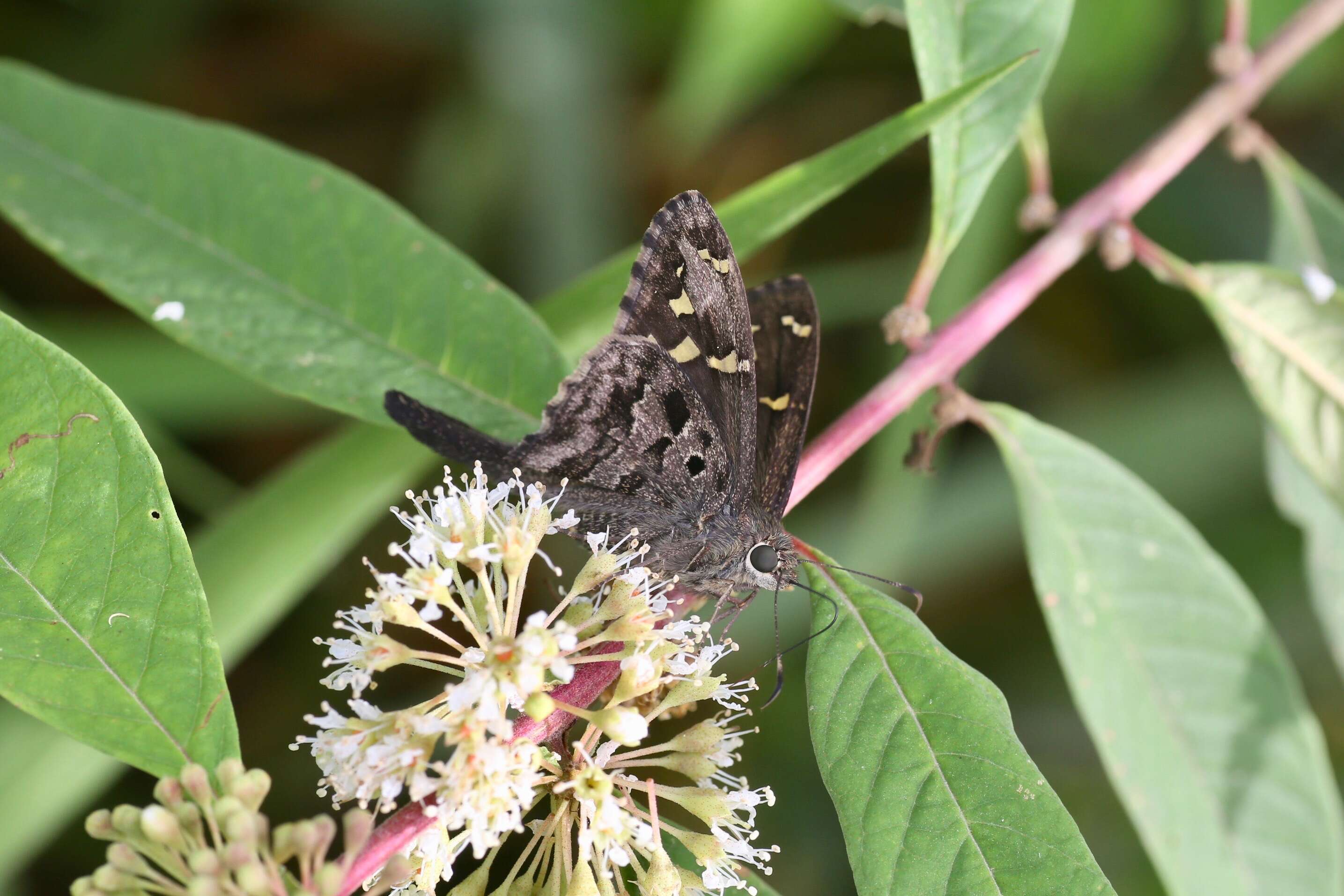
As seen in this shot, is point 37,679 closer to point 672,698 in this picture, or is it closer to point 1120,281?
point 672,698

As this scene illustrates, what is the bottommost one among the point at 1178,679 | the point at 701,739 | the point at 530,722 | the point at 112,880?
the point at 112,880

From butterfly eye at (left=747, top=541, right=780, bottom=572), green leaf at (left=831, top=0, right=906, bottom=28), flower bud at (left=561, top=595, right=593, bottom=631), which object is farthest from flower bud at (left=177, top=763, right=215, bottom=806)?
green leaf at (left=831, top=0, right=906, bottom=28)

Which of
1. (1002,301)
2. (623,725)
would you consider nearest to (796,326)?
(1002,301)

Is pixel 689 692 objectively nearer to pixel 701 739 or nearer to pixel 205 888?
pixel 701 739

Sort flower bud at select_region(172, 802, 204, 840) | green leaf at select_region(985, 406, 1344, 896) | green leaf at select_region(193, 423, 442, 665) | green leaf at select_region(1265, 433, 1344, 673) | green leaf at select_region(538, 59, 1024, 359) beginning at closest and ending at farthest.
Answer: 1. flower bud at select_region(172, 802, 204, 840)
2. green leaf at select_region(538, 59, 1024, 359)
3. green leaf at select_region(985, 406, 1344, 896)
4. green leaf at select_region(193, 423, 442, 665)
5. green leaf at select_region(1265, 433, 1344, 673)

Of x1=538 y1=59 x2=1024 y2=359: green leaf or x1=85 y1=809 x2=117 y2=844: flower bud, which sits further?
x1=538 y1=59 x2=1024 y2=359: green leaf

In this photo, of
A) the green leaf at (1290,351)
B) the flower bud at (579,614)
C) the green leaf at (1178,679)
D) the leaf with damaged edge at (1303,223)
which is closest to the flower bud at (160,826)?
the flower bud at (579,614)

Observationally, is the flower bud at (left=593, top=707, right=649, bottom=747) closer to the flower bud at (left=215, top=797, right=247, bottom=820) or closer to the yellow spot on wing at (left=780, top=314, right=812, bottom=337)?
the flower bud at (left=215, top=797, right=247, bottom=820)
